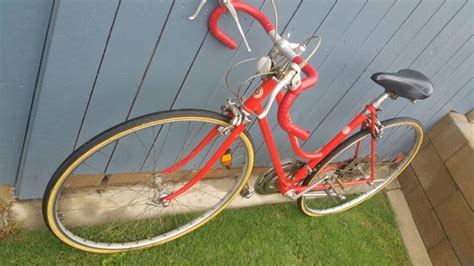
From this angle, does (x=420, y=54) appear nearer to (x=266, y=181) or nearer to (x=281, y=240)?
(x=266, y=181)

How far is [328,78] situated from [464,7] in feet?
3.18

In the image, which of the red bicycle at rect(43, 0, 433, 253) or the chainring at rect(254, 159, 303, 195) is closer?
the red bicycle at rect(43, 0, 433, 253)

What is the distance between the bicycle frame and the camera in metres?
1.90

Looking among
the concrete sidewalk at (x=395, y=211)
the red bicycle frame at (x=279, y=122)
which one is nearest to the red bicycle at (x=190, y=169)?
the red bicycle frame at (x=279, y=122)

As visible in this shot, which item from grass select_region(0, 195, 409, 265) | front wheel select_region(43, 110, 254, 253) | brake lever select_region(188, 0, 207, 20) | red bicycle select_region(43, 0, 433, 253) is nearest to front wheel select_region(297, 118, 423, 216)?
red bicycle select_region(43, 0, 433, 253)

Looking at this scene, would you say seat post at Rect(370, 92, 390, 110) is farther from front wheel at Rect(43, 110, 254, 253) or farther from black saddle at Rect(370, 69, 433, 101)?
front wheel at Rect(43, 110, 254, 253)

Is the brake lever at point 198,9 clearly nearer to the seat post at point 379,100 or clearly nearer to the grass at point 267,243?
the seat post at point 379,100

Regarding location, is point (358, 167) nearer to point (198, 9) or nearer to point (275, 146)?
point (275, 146)

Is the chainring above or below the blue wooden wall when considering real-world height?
below

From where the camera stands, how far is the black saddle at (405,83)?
2262 mm

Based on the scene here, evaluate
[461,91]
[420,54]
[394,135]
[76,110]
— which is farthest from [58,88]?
[461,91]

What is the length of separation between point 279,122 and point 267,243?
3.88 feet

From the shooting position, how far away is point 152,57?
75.3 inches

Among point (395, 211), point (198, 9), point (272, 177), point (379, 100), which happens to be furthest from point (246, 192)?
point (198, 9)
